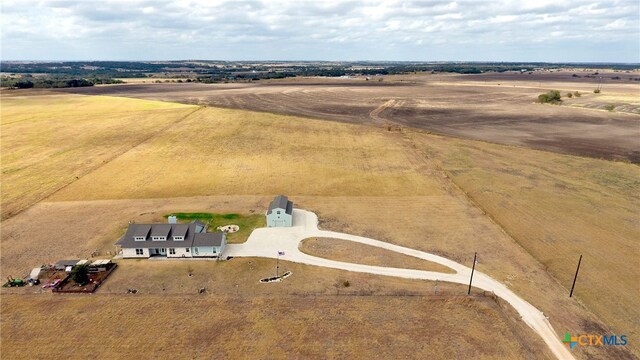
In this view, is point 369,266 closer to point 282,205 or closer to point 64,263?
point 282,205

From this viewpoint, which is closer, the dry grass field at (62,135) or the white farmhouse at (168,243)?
the white farmhouse at (168,243)

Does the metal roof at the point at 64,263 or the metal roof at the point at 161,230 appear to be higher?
the metal roof at the point at 161,230

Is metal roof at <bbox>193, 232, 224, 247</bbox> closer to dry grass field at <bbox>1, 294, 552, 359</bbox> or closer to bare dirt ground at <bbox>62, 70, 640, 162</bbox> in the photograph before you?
dry grass field at <bbox>1, 294, 552, 359</bbox>

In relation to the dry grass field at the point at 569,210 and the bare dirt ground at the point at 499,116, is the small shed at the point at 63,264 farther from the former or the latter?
the bare dirt ground at the point at 499,116

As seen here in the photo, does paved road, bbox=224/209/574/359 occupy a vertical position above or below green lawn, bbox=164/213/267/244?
below

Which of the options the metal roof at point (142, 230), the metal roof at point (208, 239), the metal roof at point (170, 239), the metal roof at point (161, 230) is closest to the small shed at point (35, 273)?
the metal roof at point (170, 239)

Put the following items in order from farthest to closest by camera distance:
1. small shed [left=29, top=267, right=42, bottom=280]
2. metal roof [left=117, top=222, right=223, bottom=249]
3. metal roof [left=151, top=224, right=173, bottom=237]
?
1. metal roof [left=151, top=224, right=173, bottom=237]
2. metal roof [left=117, top=222, right=223, bottom=249]
3. small shed [left=29, top=267, right=42, bottom=280]

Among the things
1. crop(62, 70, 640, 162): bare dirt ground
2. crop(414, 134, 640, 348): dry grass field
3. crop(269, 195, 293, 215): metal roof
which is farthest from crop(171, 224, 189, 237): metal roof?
crop(62, 70, 640, 162): bare dirt ground
